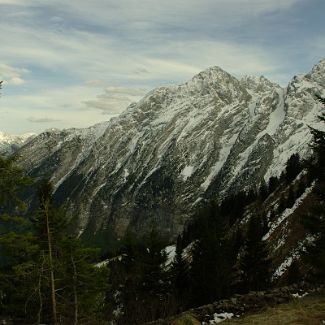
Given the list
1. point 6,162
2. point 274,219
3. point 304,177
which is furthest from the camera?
point 304,177

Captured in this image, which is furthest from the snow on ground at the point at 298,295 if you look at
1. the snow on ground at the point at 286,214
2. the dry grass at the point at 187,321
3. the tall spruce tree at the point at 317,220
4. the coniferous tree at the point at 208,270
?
the snow on ground at the point at 286,214

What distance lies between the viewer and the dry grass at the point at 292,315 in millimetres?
18587

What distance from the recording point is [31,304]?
28.5 m

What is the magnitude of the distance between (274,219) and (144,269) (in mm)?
43041

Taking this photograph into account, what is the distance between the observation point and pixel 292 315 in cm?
1956

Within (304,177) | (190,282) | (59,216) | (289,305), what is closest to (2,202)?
(59,216)

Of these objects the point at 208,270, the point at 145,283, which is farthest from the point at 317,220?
the point at 145,283

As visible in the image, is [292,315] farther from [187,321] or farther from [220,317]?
[187,321]

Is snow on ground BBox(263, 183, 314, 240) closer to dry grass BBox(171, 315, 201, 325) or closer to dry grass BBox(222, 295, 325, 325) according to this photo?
dry grass BBox(222, 295, 325, 325)

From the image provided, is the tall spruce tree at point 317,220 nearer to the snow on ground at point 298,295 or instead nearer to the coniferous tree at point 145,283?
the snow on ground at point 298,295

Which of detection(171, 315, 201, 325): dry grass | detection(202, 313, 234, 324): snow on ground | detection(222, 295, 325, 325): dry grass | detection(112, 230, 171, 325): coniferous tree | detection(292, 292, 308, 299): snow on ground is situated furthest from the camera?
detection(112, 230, 171, 325): coniferous tree

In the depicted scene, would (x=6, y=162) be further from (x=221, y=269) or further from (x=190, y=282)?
(x=190, y=282)

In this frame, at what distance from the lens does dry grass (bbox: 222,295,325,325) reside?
18587mm

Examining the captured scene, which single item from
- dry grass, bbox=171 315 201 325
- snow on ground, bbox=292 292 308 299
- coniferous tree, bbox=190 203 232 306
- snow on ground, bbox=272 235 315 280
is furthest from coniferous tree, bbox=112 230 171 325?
dry grass, bbox=171 315 201 325
